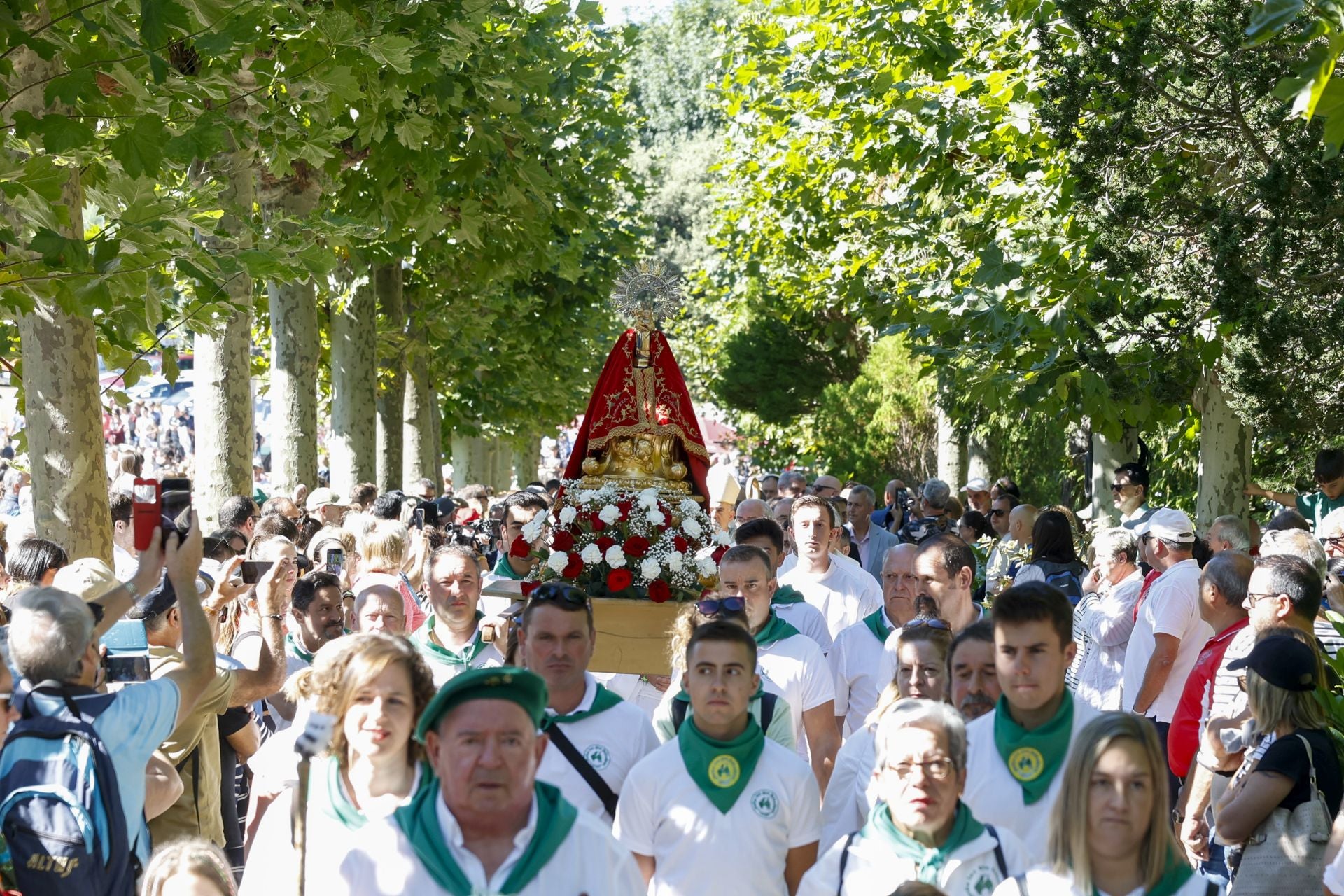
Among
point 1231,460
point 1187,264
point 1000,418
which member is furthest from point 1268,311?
point 1000,418

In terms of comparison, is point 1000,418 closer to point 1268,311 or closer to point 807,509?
point 1268,311

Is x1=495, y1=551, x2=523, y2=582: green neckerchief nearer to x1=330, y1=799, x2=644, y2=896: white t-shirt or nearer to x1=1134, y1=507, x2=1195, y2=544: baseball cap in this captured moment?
x1=1134, y1=507, x2=1195, y2=544: baseball cap

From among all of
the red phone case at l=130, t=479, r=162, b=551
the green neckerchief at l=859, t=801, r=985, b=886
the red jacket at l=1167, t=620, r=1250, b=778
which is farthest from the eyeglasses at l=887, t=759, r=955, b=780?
the red jacket at l=1167, t=620, r=1250, b=778

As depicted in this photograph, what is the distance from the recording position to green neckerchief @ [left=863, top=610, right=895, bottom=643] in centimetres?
775

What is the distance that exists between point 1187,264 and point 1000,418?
1124cm

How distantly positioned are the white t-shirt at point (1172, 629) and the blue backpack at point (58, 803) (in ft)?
18.0

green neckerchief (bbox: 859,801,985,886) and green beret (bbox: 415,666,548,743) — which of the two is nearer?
green beret (bbox: 415,666,548,743)

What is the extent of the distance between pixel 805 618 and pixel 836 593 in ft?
4.63

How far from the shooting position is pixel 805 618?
7.99 m

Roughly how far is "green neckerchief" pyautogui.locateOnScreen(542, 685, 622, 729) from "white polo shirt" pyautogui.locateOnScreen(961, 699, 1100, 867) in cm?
135

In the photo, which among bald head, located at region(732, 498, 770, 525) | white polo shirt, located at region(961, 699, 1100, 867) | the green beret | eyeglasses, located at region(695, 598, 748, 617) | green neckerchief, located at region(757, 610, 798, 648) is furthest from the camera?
bald head, located at region(732, 498, 770, 525)

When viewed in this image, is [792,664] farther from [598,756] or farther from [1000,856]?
[1000,856]

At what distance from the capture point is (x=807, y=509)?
30.1ft

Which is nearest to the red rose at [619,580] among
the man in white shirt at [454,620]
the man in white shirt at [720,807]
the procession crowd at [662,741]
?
the procession crowd at [662,741]
